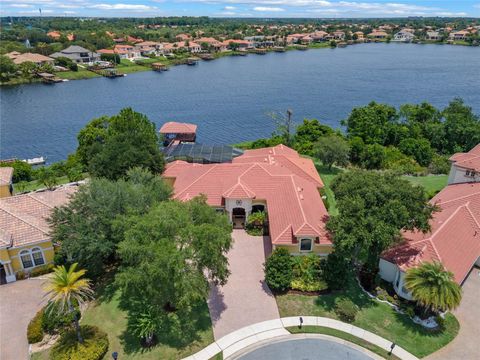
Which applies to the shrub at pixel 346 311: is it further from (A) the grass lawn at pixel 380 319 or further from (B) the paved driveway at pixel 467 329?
(B) the paved driveway at pixel 467 329

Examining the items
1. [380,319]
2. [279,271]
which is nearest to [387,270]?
[380,319]

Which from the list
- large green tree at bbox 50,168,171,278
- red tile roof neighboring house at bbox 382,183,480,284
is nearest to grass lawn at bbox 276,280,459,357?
red tile roof neighboring house at bbox 382,183,480,284

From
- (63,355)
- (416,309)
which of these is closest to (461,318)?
(416,309)

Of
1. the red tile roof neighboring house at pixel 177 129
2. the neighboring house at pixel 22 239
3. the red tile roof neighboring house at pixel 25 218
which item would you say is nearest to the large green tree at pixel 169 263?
the neighboring house at pixel 22 239

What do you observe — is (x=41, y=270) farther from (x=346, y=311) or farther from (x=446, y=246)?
(x=446, y=246)

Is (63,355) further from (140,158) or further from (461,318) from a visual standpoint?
(461,318)
